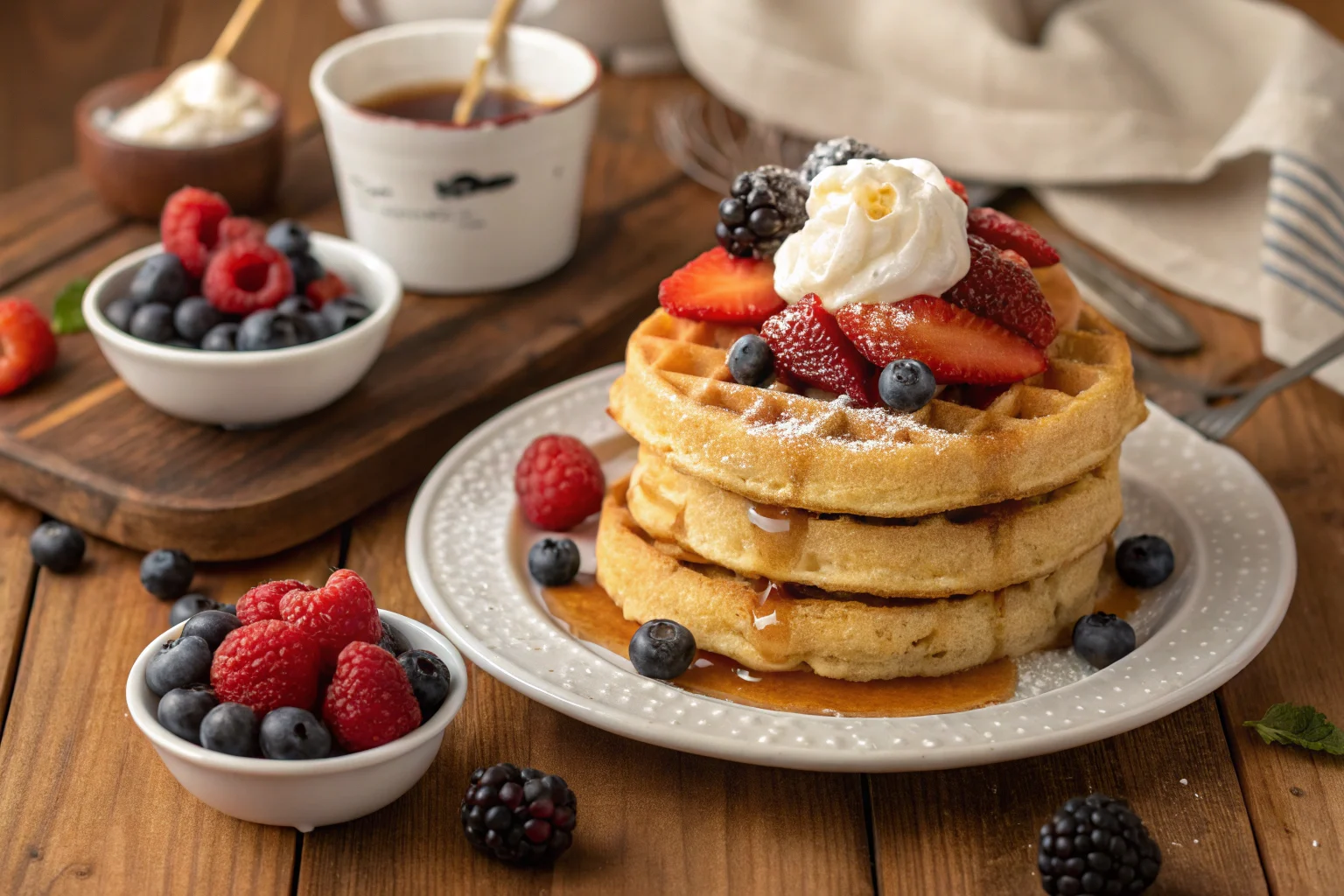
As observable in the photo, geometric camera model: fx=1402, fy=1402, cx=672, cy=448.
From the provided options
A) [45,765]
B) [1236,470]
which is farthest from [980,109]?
[45,765]

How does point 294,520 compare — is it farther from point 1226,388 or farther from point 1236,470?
point 1226,388

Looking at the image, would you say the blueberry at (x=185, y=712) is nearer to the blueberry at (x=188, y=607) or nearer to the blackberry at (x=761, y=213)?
the blueberry at (x=188, y=607)

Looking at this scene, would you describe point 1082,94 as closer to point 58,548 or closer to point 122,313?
point 122,313

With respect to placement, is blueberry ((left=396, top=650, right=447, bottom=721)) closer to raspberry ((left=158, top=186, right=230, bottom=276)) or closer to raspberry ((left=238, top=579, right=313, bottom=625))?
raspberry ((left=238, top=579, right=313, bottom=625))

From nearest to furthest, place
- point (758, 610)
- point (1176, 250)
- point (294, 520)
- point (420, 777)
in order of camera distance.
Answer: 1. point (420, 777)
2. point (758, 610)
3. point (294, 520)
4. point (1176, 250)

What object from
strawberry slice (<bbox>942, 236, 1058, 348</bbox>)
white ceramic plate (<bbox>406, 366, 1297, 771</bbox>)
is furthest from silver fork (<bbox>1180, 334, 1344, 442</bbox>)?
strawberry slice (<bbox>942, 236, 1058, 348</bbox>)

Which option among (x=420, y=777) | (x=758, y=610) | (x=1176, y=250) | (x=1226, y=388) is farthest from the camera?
(x=1176, y=250)

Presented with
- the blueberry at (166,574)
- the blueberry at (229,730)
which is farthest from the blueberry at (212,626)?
the blueberry at (166,574)
